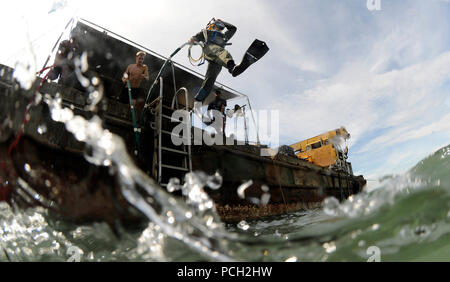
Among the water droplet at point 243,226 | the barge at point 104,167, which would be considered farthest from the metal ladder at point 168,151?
the water droplet at point 243,226

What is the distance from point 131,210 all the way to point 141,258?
44.3 inches

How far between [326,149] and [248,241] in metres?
10.4

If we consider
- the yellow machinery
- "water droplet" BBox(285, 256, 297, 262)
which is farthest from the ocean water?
the yellow machinery

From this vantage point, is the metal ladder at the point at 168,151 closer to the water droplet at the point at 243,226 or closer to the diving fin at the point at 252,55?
the water droplet at the point at 243,226

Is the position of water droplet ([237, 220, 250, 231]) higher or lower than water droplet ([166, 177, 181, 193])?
lower

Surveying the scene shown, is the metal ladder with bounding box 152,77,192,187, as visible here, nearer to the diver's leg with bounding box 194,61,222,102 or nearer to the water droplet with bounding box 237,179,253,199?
the diver's leg with bounding box 194,61,222,102

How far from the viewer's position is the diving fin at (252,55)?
438 cm

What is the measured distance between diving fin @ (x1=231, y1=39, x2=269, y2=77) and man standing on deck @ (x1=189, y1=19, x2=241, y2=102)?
13cm

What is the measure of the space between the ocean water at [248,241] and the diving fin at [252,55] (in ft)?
9.22

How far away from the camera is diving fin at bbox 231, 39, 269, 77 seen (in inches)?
172

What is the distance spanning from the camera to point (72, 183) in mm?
3230

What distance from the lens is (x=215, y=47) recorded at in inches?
192
